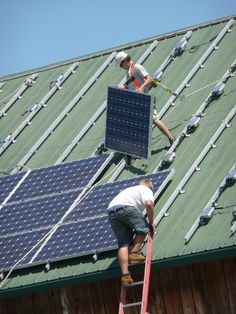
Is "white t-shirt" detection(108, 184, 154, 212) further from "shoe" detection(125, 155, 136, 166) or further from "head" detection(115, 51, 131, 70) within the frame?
"head" detection(115, 51, 131, 70)

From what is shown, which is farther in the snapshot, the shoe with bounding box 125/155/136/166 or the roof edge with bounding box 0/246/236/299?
the shoe with bounding box 125/155/136/166

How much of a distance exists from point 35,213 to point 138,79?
11.8 ft

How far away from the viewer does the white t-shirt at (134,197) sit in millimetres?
26125

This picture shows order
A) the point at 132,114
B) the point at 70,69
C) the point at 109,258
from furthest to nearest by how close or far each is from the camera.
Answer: the point at 70,69 < the point at 132,114 < the point at 109,258

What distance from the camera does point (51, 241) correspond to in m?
28.0

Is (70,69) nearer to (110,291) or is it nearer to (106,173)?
(106,173)

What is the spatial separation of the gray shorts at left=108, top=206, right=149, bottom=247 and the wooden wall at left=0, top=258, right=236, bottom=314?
903 mm

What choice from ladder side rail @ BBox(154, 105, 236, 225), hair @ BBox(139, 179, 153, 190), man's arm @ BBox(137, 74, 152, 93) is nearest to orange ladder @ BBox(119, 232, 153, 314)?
hair @ BBox(139, 179, 153, 190)

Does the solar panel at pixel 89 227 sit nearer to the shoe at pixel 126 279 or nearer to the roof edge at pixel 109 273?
the roof edge at pixel 109 273

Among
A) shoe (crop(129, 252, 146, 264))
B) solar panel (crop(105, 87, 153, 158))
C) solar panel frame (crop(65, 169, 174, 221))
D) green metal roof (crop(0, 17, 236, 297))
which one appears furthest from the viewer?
solar panel (crop(105, 87, 153, 158))

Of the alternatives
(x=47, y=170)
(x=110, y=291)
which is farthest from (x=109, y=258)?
(x=47, y=170)

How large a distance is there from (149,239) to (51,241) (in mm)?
2924

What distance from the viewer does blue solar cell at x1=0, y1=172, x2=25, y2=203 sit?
30.4 m

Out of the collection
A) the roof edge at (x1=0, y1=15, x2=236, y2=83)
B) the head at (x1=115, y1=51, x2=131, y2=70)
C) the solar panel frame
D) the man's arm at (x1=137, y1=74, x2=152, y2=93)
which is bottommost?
the solar panel frame
